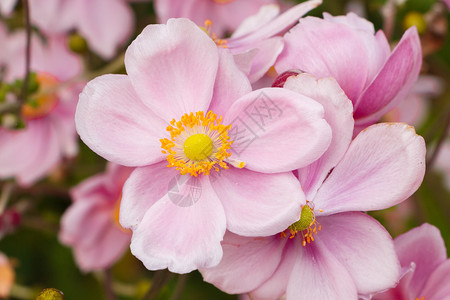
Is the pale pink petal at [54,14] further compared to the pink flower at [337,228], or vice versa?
the pale pink petal at [54,14]

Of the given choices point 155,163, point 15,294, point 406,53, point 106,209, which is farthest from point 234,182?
point 15,294

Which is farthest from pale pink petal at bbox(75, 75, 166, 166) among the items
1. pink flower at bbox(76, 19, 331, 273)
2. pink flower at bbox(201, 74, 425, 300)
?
pink flower at bbox(201, 74, 425, 300)

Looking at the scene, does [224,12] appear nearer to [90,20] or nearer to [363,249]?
[90,20]

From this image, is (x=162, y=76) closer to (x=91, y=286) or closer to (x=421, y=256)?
(x=421, y=256)

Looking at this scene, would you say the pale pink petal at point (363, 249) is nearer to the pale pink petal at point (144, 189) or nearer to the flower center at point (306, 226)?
the flower center at point (306, 226)

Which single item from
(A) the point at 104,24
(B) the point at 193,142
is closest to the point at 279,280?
(B) the point at 193,142

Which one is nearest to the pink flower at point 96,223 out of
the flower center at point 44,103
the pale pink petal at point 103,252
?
the pale pink petal at point 103,252
